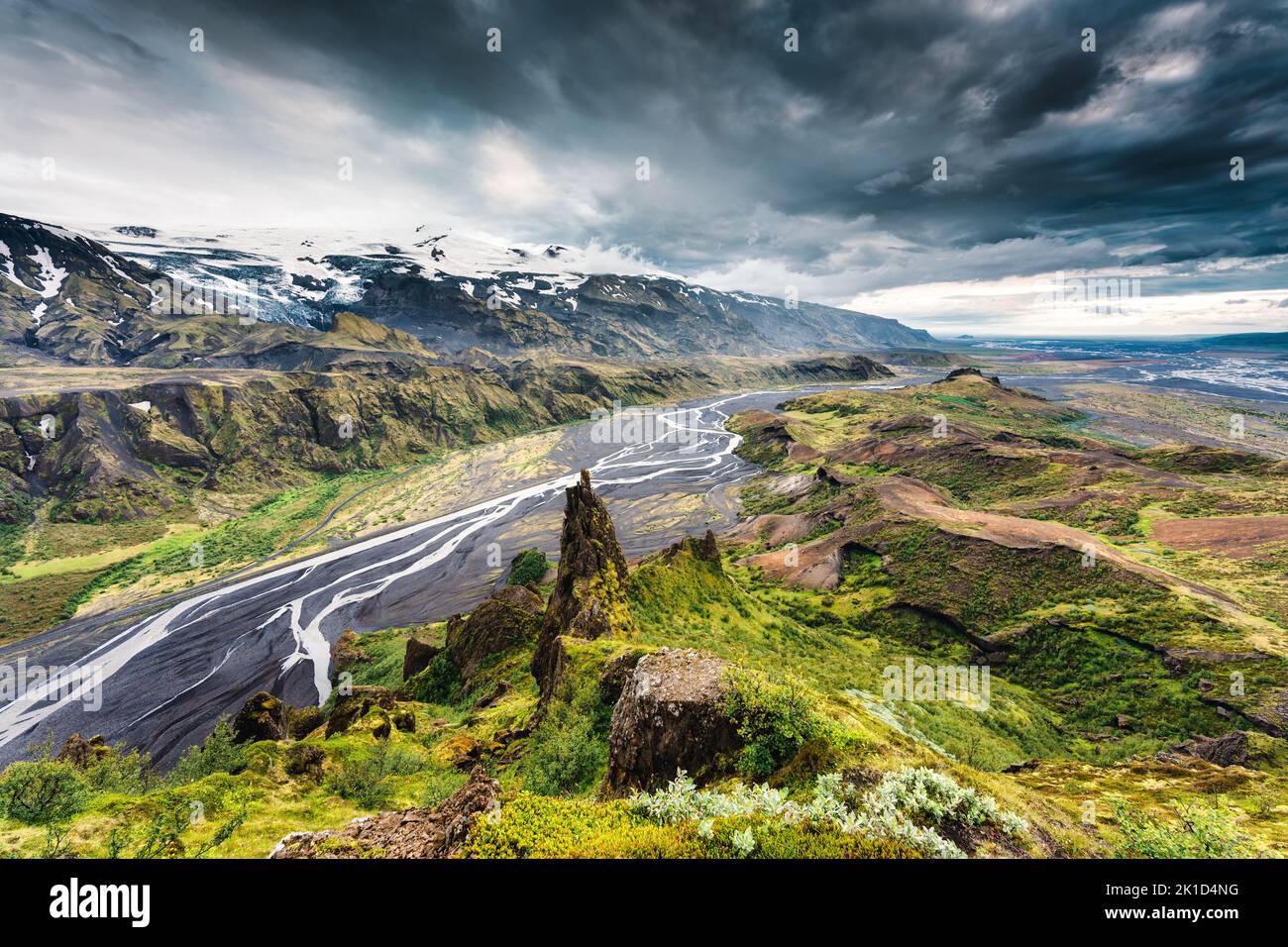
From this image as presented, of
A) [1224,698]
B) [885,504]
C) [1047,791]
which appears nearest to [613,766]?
[1047,791]

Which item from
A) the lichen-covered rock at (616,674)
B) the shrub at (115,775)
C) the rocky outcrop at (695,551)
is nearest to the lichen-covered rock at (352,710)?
the shrub at (115,775)

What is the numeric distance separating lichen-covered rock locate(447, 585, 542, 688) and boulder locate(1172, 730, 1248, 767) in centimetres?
3476

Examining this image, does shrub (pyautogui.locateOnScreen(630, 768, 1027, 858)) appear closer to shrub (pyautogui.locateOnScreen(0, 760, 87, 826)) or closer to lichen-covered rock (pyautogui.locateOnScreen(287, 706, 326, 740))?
shrub (pyautogui.locateOnScreen(0, 760, 87, 826))

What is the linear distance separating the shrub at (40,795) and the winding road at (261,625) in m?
39.1

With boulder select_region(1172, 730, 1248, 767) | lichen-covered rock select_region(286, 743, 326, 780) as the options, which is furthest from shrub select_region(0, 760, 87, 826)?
boulder select_region(1172, 730, 1248, 767)

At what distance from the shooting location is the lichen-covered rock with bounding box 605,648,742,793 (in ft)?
36.6

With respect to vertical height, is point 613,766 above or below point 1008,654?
above

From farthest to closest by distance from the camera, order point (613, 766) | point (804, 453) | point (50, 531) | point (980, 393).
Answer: point (980, 393) → point (804, 453) → point (50, 531) → point (613, 766)

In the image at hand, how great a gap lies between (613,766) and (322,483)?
13076 cm

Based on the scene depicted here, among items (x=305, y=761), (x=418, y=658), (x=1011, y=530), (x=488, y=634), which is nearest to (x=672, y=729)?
(x=305, y=761)

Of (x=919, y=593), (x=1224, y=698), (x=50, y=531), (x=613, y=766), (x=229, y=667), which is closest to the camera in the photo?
(x=613, y=766)

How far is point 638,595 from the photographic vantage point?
32.7 m

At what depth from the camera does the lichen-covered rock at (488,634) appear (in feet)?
103
